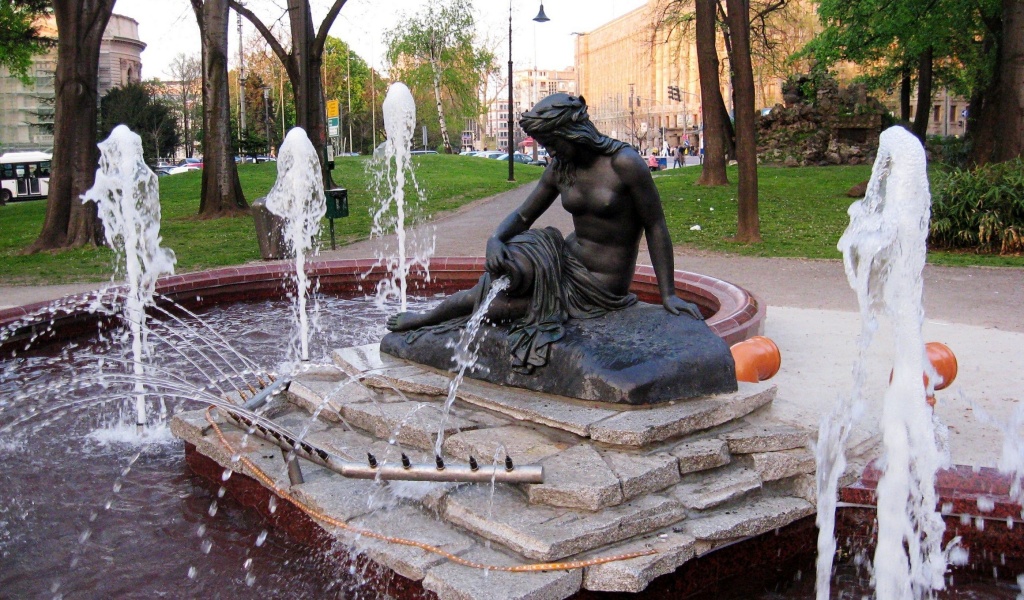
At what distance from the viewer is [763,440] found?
373 cm

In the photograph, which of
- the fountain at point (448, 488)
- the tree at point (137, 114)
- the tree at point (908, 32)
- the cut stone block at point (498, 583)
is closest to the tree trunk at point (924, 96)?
the tree at point (908, 32)

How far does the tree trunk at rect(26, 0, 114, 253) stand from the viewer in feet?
43.8

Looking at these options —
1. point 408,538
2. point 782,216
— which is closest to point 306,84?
point 782,216

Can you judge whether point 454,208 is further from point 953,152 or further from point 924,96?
→ point 924,96

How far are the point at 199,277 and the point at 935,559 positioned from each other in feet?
23.7

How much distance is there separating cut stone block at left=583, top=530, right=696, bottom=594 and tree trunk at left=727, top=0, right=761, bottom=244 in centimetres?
923

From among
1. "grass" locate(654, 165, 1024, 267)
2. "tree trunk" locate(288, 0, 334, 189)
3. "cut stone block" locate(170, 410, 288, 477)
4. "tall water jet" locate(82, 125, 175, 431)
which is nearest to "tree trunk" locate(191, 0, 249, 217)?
"tree trunk" locate(288, 0, 334, 189)

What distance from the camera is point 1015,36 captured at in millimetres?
13195

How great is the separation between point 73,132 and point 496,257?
38.2 feet

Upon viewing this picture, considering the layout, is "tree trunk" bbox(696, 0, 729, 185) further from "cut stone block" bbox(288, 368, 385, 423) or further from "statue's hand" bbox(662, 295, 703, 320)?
"cut stone block" bbox(288, 368, 385, 423)

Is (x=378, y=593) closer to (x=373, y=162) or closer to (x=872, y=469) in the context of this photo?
(x=872, y=469)

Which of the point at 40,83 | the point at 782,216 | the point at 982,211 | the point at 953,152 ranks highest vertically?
the point at 40,83

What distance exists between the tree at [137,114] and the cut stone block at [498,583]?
35.7 m

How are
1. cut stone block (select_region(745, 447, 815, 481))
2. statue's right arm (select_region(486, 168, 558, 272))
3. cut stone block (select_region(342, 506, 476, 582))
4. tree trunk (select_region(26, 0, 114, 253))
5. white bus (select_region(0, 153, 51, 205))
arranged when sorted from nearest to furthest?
cut stone block (select_region(342, 506, 476, 582))
cut stone block (select_region(745, 447, 815, 481))
statue's right arm (select_region(486, 168, 558, 272))
tree trunk (select_region(26, 0, 114, 253))
white bus (select_region(0, 153, 51, 205))
